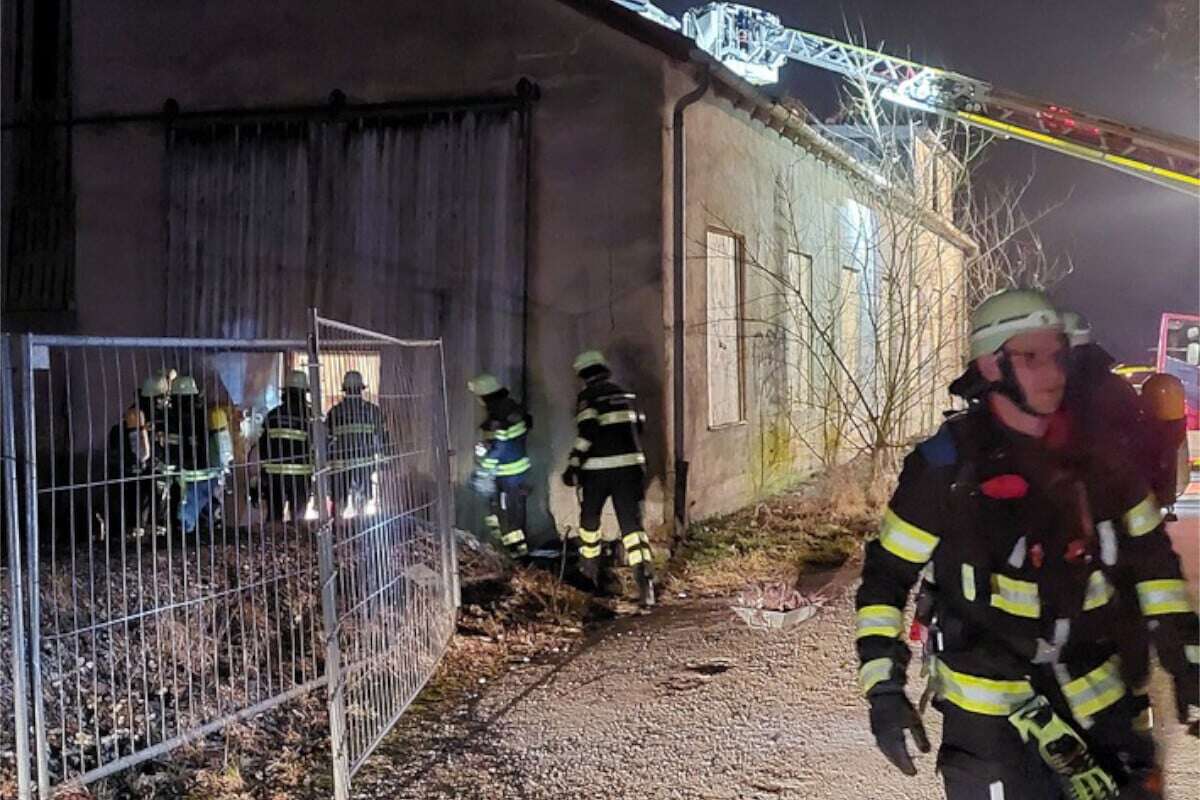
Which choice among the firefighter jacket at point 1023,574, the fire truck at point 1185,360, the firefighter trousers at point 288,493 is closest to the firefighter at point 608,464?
the firefighter trousers at point 288,493

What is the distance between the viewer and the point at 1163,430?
5.61 m

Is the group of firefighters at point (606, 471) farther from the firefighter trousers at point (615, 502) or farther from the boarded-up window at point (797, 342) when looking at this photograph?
the boarded-up window at point (797, 342)

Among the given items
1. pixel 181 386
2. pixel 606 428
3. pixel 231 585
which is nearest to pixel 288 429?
pixel 181 386

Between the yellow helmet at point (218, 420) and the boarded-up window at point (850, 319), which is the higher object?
the boarded-up window at point (850, 319)

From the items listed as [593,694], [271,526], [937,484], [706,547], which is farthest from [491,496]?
[937,484]

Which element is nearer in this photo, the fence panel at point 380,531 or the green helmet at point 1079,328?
the green helmet at point 1079,328

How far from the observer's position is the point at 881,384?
39.5 ft

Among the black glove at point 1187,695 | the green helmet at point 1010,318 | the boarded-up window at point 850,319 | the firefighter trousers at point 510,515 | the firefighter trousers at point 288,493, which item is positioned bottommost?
the firefighter trousers at point 510,515

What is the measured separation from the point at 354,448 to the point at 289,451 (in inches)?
109

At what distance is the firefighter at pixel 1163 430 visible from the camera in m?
5.34

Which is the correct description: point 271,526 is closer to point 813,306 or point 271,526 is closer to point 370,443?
point 370,443

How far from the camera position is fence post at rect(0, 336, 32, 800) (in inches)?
142

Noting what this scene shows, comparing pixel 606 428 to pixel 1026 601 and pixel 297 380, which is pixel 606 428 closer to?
pixel 297 380

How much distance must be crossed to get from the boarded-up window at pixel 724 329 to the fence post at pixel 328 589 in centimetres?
635
